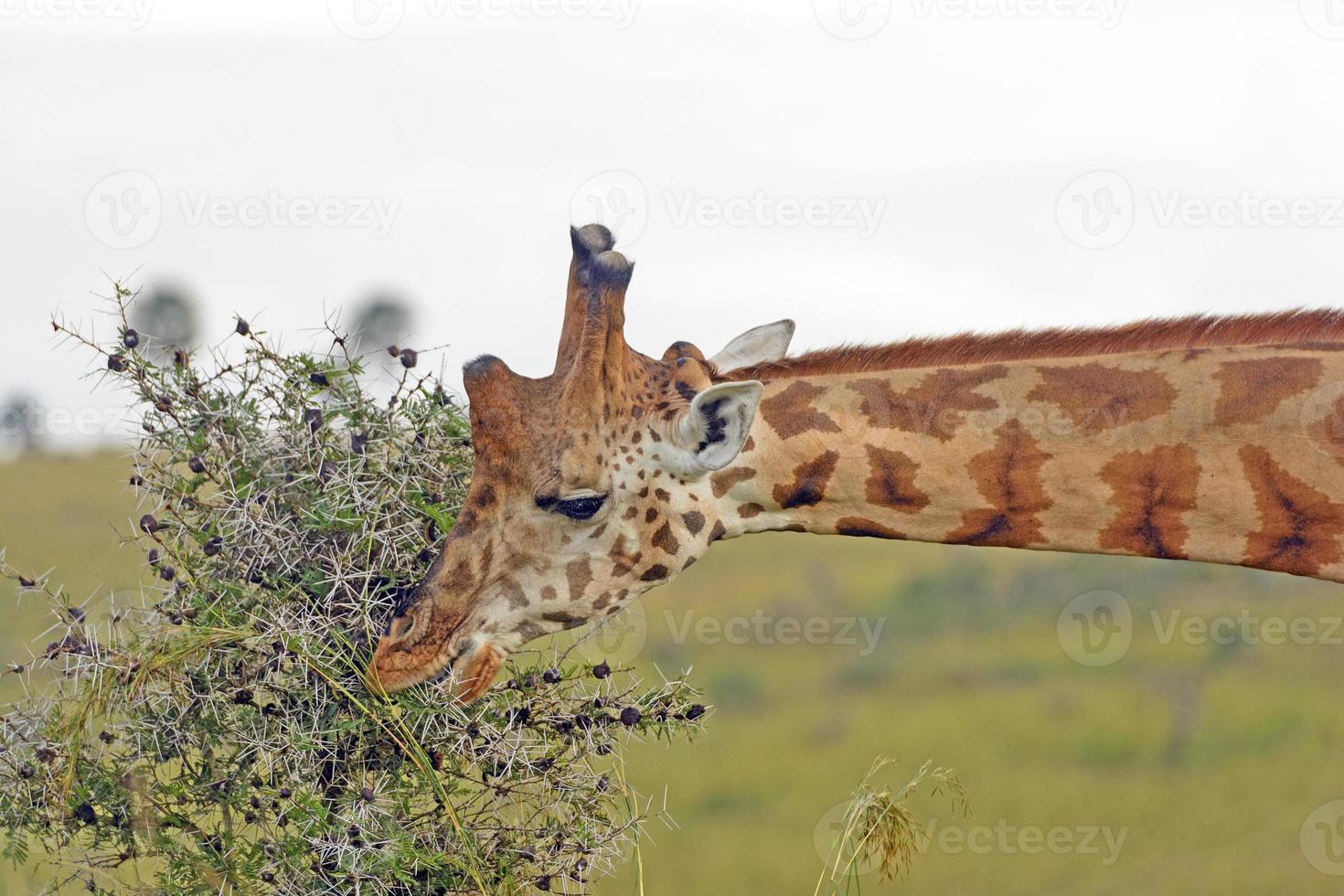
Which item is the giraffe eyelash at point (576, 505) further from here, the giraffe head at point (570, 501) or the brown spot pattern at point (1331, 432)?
the brown spot pattern at point (1331, 432)

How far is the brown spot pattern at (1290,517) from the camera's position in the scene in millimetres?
5406

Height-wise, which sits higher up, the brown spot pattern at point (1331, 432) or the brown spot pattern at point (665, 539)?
the brown spot pattern at point (1331, 432)

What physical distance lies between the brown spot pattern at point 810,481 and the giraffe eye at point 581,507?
732mm

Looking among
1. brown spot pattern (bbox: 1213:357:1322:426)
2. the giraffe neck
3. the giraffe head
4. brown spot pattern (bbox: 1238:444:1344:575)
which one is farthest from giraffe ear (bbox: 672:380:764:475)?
brown spot pattern (bbox: 1238:444:1344:575)

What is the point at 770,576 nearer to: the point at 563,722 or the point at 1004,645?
the point at 1004,645

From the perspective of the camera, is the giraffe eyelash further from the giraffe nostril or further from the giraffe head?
the giraffe nostril

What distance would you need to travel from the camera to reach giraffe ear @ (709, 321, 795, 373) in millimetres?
6031

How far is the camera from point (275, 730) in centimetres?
519

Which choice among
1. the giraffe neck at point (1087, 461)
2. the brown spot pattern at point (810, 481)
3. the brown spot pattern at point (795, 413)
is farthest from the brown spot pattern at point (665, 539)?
the brown spot pattern at point (795, 413)

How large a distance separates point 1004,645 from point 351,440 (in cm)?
2184

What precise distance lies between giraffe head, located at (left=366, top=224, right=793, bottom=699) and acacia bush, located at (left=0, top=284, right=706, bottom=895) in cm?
23

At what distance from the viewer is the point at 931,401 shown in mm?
5598

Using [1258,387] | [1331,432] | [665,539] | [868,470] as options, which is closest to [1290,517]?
[1331,432]

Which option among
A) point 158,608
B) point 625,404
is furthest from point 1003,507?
point 158,608
